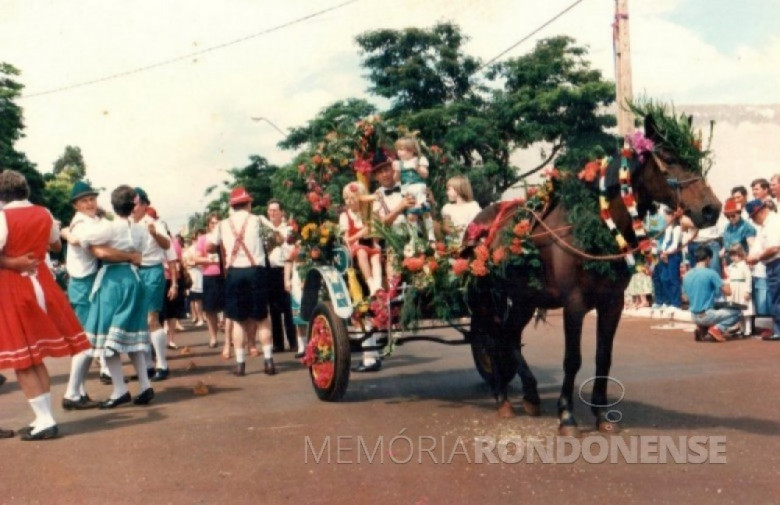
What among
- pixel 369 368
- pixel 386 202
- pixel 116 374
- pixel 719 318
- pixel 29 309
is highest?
pixel 386 202

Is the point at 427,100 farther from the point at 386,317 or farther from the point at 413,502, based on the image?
the point at 413,502

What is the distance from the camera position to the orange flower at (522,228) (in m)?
7.25

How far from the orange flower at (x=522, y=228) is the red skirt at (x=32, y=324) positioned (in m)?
3.83

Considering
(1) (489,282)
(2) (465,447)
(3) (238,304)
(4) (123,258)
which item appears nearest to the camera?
(2) (465,447)

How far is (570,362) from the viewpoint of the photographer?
7020 mm

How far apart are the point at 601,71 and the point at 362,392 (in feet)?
111

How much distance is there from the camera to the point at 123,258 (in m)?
9.06

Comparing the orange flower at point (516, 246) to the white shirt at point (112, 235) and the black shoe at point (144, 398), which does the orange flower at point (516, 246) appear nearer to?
the white shirt at point (112, 235)

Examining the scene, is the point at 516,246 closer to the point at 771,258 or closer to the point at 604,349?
the point at 604,349

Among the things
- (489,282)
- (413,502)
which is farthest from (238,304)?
(413,502)

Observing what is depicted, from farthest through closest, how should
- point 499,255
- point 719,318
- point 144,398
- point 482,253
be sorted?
point 719,318, point 144,398, point 482,253, point 499,255

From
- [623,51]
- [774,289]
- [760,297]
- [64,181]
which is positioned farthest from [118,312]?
[64,181]

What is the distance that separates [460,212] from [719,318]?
5829mm

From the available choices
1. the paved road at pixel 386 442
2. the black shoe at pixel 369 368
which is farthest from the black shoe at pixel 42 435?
the black shoe at pixel 369 368
